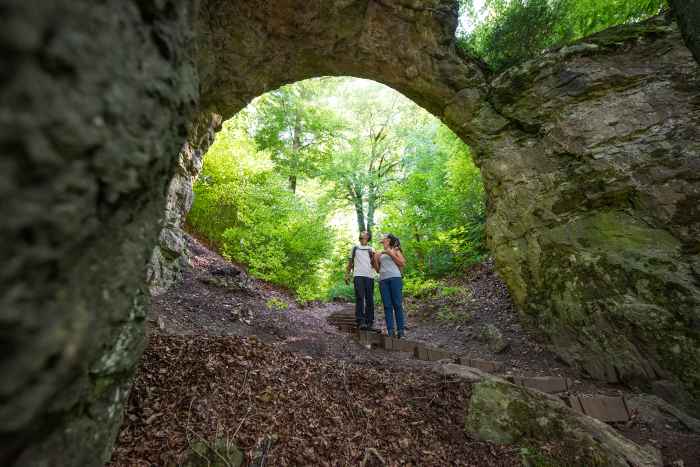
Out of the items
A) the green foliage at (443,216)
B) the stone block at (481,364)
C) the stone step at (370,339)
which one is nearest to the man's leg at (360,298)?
the stone step at (370,339)

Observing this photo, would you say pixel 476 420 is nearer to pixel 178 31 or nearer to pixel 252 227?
pixel 178 31

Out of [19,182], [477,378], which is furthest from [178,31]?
[477,378]

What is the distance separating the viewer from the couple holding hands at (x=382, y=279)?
5.77 meters

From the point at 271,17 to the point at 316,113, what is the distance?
10.4 metres

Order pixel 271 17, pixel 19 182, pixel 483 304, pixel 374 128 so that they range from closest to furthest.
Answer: pixel 19 182 → pixel 271 17 → pixel 483 304 → pixel 374 128

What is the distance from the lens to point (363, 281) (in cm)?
616

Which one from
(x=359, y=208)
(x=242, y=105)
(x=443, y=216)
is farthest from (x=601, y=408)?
(x=359, y=208)

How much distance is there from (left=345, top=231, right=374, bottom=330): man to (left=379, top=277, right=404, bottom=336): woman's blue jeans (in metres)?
0.39

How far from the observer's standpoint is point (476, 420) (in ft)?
9.78

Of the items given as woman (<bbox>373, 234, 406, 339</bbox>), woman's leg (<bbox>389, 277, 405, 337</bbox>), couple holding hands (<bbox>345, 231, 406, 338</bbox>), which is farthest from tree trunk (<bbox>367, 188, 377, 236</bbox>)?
woman's leg (<bbox>389, 277, 405, 337</bbox>)

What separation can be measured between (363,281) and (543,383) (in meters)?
3.21

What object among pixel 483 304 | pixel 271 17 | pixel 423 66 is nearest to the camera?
pixel 271 17

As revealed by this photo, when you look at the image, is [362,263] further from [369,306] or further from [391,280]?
[369,306]

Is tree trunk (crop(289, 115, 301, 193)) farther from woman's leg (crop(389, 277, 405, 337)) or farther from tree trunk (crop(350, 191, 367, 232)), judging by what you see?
woman's leg (crop(389, 277, 405, 337))
